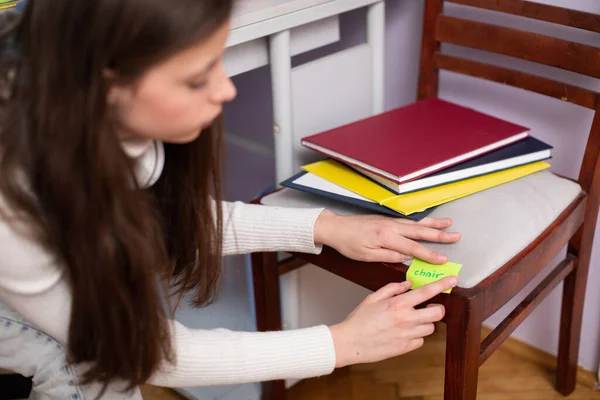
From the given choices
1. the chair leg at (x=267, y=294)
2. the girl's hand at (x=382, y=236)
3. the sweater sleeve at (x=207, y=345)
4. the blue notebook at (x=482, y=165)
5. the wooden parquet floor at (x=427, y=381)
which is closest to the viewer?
the sweater sleeve at (x=207, y=345)

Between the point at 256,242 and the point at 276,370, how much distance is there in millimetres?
241

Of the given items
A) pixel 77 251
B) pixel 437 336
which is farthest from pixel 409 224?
pixel 437 336

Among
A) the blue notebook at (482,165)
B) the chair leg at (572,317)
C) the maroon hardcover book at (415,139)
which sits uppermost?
the maroon hardcover book at (415,139)

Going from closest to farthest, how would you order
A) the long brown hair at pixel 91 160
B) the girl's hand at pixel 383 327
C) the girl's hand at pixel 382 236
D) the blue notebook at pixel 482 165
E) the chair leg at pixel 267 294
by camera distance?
the long brown hair at pixel 91 160
the girl's hand at pixel 383 327
the girl's hand at pixel 382 236
the blue notebook at pixel 482 165
the chair leg at pixel 267 294

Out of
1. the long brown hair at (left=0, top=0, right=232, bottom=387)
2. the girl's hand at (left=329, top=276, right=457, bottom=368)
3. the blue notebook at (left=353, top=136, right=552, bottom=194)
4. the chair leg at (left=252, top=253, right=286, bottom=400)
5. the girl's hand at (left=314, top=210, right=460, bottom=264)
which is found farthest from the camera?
the chair leg at (left=252, top=253, right=286, bottom=400)

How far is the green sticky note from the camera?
882 millimetres

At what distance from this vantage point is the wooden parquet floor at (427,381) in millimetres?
1376

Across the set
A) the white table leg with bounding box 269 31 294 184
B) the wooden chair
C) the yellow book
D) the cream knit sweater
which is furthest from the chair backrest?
the cream knit sweater

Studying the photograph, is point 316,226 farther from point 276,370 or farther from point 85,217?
point 85,217

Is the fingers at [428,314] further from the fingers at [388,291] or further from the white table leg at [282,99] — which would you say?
the white table leg at [282,99]

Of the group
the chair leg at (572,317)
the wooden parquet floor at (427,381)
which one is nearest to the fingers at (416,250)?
the chair leg at (572,317)

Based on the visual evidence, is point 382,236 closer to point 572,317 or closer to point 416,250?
point 416,250

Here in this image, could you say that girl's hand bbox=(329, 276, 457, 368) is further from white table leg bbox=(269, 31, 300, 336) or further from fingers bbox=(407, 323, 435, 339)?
white table leg bbox=(269, 31, 300, 336)

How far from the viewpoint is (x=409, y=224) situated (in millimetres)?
940
